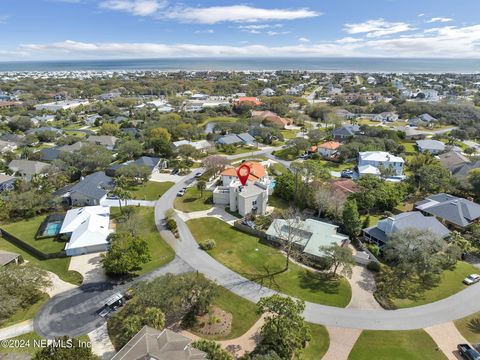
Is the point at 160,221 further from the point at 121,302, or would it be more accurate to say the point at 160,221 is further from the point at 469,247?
the point at 469,247

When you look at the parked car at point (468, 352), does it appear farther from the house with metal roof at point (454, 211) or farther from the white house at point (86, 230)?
the white house at point (86, 230)

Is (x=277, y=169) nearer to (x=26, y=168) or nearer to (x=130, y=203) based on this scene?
(x=130, y=203)

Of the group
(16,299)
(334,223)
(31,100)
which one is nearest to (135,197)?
(16,299)

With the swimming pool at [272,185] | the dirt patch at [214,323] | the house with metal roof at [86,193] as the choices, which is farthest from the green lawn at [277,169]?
the dirt patch at [214,323]

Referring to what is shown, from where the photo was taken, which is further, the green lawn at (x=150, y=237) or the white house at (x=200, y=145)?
the white house at (x=200, y=145)

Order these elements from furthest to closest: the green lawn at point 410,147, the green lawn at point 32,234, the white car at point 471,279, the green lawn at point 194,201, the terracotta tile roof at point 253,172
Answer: the green lawn at point 410,147, the terracotta tile roof at point 253,172, the green lawn at point 194,201, the green lawn at point 32,234, the white car at point 471,279

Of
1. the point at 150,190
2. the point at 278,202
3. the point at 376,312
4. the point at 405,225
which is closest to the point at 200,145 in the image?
the point at 150,190
